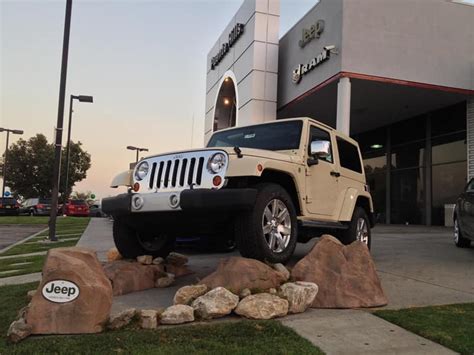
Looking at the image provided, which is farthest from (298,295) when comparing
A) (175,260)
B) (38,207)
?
(38,207)

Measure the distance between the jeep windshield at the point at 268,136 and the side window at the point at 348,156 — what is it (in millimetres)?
1288

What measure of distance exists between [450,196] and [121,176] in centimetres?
1846

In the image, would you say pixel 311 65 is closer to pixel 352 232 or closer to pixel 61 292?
pixel 352 232

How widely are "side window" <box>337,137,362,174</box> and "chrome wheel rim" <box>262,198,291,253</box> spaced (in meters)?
2.29

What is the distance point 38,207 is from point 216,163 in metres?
35.5

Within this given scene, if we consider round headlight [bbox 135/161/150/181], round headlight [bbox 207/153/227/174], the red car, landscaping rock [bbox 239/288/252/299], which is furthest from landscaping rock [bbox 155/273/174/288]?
the red car

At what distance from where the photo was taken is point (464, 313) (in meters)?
4.53

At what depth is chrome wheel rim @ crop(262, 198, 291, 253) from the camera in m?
5.23

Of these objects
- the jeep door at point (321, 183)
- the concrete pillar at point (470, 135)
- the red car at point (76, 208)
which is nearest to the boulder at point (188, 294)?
the jeep door at point (321, 183)

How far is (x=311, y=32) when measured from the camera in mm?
19016

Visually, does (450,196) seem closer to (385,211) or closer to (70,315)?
(385,211)

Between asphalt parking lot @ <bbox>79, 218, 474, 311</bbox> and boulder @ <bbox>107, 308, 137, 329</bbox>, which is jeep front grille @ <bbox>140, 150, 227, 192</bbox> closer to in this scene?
asphalt parking lot @ <bbox>79, 218, 474, 311</bbox>

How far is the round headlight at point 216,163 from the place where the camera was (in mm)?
5006

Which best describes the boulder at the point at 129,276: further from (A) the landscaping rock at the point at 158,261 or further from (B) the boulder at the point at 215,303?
(B) the boulder at the point at 215,303
